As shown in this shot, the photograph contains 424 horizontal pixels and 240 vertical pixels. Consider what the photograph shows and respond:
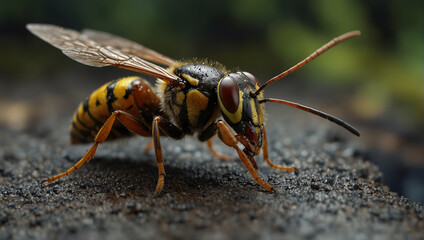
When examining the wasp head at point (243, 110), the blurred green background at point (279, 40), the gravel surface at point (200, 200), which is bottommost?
the gravel surface at point (200, 200)

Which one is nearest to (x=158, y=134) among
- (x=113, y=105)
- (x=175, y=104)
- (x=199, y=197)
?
(x=175, y=104)

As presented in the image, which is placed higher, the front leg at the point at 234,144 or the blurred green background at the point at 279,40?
the blurred green background at the point at 279,40

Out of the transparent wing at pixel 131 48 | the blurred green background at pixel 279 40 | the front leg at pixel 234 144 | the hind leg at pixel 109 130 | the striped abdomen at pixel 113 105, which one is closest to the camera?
the front leg at pixel 234 144

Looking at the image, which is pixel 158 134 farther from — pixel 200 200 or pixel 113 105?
pixel 113 105

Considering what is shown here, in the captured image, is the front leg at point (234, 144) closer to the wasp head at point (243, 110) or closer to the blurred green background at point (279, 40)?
the wasp head at point (243, 110)

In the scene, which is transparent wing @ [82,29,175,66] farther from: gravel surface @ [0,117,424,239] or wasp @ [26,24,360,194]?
gravel surface @ [0,117,424,239]

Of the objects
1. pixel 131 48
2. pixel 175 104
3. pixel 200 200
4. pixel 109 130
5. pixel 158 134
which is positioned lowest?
pixel 200 200

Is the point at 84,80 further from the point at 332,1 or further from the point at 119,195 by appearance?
the point at 119,195

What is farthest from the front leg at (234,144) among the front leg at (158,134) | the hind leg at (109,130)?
the hind leg at (109,130)
